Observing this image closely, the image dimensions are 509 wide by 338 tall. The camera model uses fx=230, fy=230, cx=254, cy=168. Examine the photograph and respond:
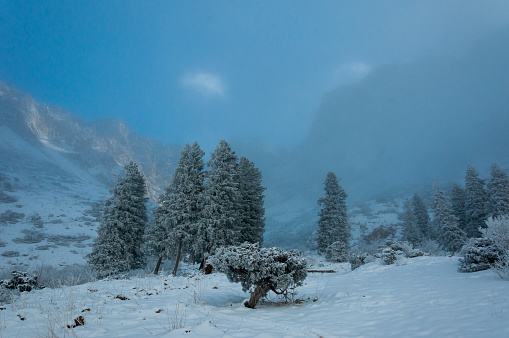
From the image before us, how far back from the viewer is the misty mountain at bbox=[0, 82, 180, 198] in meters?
86.8

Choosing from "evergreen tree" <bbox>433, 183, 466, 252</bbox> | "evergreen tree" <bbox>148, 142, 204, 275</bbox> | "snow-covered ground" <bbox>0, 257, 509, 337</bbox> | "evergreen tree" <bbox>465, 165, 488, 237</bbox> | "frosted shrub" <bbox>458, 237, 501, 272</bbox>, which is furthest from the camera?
"evergreen tree" <bbox>465, 165, 488, 237</bbox>

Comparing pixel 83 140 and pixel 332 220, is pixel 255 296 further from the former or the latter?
pixel 83 140

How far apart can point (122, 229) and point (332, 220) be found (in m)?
25.3

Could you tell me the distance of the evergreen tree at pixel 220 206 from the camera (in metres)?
19.5

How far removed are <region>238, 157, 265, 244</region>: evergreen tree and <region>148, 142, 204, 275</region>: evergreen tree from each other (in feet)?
14.8

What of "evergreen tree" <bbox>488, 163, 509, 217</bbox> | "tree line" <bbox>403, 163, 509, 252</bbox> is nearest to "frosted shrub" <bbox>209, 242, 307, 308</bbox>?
"tree line" <bbox>403, 163, 509, 252</bbox>

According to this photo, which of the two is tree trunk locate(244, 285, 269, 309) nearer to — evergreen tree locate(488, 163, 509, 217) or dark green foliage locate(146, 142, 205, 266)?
dark green foliage locate(146, 142, 205, 266)

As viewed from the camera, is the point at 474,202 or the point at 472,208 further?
the point at 472,208

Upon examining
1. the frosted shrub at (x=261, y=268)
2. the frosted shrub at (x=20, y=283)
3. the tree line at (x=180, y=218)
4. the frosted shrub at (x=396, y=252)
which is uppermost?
the tree line at (x=180, y=218)

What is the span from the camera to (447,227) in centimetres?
3094

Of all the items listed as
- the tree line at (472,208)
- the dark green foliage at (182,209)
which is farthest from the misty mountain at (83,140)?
the tree line at (472,208)

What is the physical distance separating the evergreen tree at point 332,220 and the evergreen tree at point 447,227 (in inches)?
498

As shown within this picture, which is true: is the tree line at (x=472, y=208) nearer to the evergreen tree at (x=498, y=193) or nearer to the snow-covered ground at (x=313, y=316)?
the evergreen tree at (x=498, y=193)

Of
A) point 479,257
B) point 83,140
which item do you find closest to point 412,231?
point 479,257
